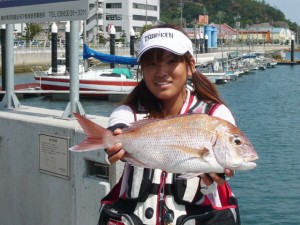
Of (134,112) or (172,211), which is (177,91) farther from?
(172,211)

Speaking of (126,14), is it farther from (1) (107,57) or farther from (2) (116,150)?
(2) (116,150)

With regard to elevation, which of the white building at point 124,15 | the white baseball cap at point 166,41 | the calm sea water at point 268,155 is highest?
the white building at point 124,15

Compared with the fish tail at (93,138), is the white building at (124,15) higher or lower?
higher

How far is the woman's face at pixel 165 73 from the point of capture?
2803 mm

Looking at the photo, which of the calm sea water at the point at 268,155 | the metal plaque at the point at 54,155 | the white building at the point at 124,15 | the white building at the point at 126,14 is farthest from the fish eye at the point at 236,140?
the white building at the point at 126,14

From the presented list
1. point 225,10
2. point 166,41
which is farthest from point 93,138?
point 225,10

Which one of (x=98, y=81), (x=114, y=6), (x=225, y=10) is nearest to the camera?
(x=98, y=81)

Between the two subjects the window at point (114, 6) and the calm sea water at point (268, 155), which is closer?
the calm sea water at point (268, 155)

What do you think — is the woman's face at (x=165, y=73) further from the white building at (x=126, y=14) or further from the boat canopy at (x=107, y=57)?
the white building at (x=126, y=14)

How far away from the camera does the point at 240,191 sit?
1209cm

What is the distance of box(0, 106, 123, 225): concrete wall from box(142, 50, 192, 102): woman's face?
1435 millimetres

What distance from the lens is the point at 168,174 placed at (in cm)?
278

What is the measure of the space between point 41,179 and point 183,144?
8.36 ft

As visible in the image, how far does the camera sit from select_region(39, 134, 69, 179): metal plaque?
4.63 meters
